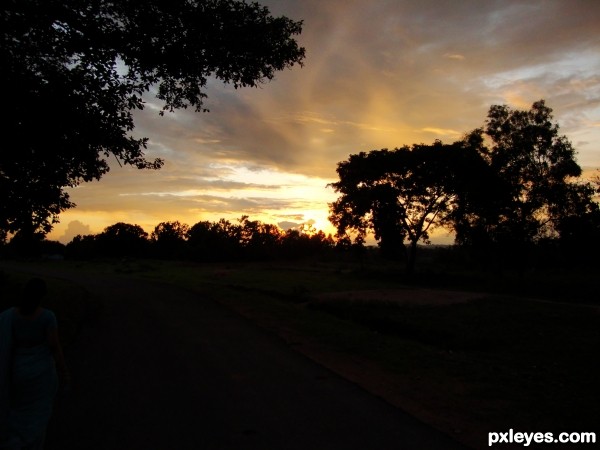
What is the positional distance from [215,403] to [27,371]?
2840 mm

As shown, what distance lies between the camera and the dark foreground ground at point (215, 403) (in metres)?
5.59

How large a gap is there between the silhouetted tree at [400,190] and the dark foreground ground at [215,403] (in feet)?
104

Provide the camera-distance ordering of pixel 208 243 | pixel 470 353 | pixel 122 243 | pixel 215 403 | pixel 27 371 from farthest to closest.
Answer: pixel 122 243 → pixel 208 243 → pixel 470 353 → pixel 215 403 → pixel 27 371

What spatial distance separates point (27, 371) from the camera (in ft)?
15.9

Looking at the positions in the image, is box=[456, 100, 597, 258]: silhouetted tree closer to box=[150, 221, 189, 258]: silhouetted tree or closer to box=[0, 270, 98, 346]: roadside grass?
box=[0, 270, 98, 346]: roadside grass

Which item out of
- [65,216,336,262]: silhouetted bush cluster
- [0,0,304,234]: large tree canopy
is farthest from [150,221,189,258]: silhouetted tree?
[0,0,304,234]: large tree canopy

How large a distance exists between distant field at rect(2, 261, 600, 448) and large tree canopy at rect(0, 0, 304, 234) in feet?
25.2

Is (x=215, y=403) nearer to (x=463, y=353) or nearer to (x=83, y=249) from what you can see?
(x=463, y=353)

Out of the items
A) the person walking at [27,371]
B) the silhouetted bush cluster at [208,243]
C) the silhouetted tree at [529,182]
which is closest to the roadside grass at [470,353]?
the person walking at [27,371]

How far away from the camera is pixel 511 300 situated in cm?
2486

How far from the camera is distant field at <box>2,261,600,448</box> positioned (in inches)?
279

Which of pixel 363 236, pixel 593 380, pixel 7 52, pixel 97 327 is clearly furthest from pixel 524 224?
pixel 7 52

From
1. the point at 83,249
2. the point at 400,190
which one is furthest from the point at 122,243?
the point at 400,190

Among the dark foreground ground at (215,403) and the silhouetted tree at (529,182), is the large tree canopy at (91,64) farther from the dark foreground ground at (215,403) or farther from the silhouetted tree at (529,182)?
the silhouetted tree at (529,182)
